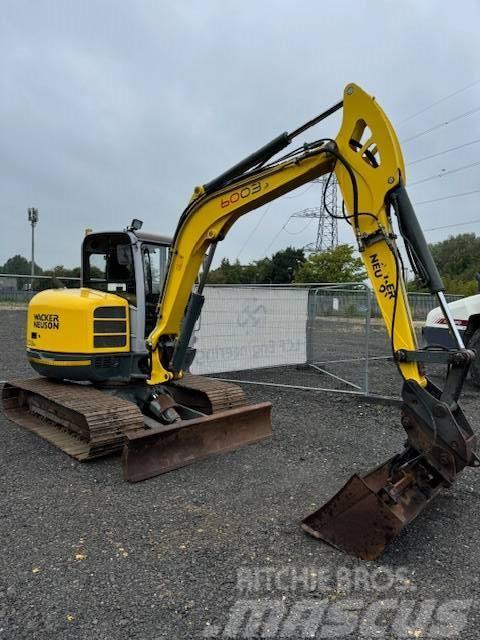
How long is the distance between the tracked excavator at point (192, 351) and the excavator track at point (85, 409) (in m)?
0.02

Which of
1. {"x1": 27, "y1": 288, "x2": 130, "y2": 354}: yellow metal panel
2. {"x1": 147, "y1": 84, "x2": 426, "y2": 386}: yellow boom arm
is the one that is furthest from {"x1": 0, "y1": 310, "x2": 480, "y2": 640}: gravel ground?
{"x1": 147, "y1": 84, "x2": 426, "y2": 386}: yellow boom arm

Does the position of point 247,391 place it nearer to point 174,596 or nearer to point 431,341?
point 431,341

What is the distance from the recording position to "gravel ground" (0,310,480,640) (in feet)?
8.99

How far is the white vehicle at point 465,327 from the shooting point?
371 inches

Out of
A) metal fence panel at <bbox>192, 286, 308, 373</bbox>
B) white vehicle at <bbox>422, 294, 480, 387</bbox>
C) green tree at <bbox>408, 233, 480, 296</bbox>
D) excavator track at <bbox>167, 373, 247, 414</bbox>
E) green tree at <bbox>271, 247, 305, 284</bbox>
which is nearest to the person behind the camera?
excavator track at <bbox>167, 373, 247, 414</bbox>

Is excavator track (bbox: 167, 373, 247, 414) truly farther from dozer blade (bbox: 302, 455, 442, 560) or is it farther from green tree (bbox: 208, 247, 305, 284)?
green tree (bbox: 208, 247, 305, 284)

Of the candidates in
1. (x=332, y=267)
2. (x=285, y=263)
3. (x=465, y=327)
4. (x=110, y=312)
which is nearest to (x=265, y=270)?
(x=285, y=263)

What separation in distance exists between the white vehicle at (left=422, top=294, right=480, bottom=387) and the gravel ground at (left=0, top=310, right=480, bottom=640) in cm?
511

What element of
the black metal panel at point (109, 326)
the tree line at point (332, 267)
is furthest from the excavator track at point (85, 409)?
the tree line at point (332, 267)

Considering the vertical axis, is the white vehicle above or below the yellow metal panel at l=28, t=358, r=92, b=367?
above

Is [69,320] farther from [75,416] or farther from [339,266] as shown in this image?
[339,266]

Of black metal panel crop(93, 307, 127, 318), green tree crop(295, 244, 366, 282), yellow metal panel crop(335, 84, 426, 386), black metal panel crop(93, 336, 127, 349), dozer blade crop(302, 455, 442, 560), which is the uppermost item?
green tree crop(295, 244, 366, 282)

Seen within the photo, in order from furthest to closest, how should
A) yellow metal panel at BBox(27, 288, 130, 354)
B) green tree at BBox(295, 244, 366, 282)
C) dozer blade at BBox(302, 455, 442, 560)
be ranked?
green tree at BBox(295, 244, 366, 282)
yellow metal panel at BBox(27, 288, 130, 354)
dozer blade at BBox(302, 455, 442, 560)

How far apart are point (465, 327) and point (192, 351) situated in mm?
5993
